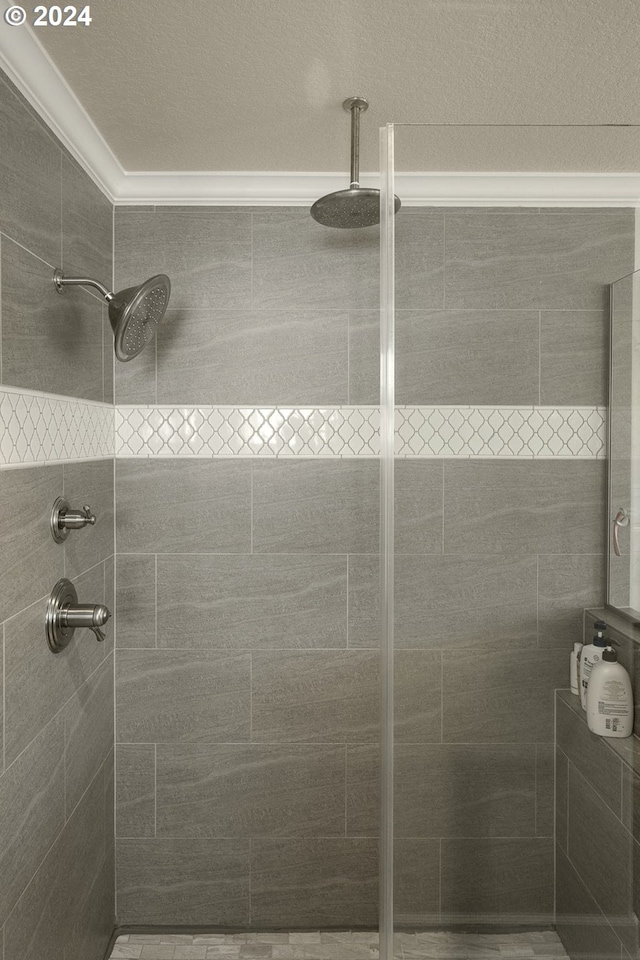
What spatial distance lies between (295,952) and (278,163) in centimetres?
230

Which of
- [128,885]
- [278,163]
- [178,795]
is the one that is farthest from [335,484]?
[128,885]

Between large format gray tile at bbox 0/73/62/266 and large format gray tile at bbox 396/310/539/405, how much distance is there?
859 mm

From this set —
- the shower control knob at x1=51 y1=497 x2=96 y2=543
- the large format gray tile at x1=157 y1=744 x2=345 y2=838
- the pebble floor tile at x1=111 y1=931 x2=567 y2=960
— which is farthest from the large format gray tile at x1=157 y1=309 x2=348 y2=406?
the pebble floor tile at x1=111 y1=931 x2=567 y2=960

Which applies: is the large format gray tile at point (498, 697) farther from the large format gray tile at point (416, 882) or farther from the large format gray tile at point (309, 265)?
the large format gray tile at point (309, 265)

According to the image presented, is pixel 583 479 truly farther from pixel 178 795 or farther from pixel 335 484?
pixel 178 795

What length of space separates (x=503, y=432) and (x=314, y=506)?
1.11 meters

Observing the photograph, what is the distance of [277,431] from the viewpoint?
202 centimetres

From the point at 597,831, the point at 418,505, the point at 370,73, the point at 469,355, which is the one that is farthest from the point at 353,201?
the point at 597,831

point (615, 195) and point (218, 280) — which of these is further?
point (218, 280)

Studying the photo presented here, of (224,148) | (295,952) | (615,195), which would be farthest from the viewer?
(295,952)

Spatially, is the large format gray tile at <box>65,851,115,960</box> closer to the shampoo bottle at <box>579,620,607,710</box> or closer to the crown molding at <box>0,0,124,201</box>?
the shampoo bottle at <box>579,620,607,710</box>

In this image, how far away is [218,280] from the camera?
6.60ft

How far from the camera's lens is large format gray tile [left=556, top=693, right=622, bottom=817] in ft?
3.02

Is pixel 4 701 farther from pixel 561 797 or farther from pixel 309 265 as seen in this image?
pixel 309 265
